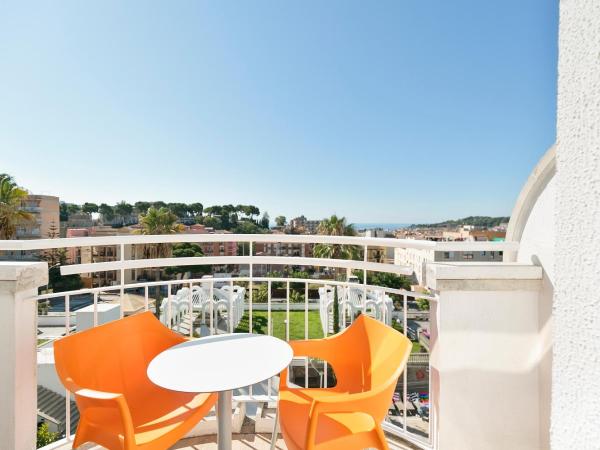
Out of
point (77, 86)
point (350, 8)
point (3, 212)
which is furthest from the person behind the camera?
point (3, 212)

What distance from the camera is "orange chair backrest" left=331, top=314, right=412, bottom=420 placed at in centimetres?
161

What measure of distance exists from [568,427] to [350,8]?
42.1 feet

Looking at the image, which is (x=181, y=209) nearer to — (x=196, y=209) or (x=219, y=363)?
(x=196, y=209)

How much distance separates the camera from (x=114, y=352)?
5.79 feet

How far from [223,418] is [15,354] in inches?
48.4

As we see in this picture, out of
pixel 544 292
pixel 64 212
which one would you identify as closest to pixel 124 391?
pixel 544 292

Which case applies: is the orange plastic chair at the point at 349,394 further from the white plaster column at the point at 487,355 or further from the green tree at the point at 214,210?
the green tree at the point at 214,210

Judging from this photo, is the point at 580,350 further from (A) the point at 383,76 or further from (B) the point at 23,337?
(A) the point at 383,76

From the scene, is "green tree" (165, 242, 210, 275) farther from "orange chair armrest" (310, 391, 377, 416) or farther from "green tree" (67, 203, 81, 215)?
"green tree" (67, 203, 81, 215)

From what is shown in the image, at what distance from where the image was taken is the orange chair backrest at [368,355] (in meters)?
1.61

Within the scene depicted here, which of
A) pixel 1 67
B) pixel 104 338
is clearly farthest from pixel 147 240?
pixel 1 67

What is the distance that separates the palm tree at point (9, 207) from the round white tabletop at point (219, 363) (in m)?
23.2

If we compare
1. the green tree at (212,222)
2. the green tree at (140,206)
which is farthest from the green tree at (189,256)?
the green tree at (140,206)

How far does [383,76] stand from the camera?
22.2 metres
